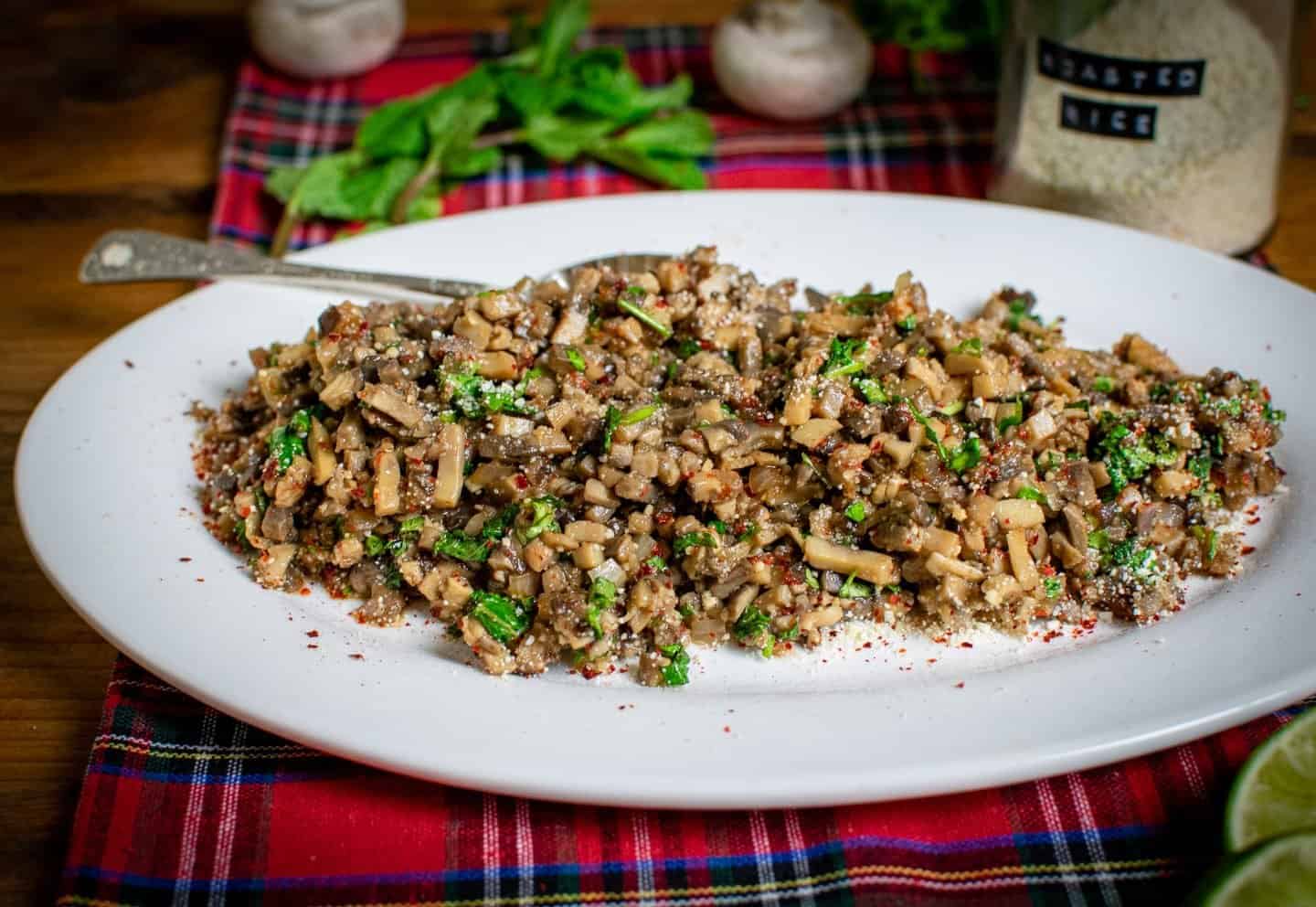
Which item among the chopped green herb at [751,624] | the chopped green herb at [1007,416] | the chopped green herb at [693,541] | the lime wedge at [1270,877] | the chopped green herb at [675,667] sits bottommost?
the chopped green herb at [675,667]

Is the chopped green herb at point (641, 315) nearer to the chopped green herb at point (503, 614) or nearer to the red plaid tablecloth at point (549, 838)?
the chopped green herb at point (503, 614)

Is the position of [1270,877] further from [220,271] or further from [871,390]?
[220,271]

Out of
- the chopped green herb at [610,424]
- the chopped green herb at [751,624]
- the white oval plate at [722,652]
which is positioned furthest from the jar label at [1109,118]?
the chopped green herb at [751,624]

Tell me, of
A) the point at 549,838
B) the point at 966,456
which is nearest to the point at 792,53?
the point at 966,456

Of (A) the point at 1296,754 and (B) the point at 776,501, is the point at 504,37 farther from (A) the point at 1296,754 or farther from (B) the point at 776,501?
(A) the point at 1296,754

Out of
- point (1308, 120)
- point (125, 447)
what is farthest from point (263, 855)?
point (1308, 120)

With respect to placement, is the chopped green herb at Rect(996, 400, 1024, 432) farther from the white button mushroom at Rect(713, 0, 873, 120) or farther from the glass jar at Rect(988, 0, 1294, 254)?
the white button mushroom at Rect(713, 0, 873, 120)
